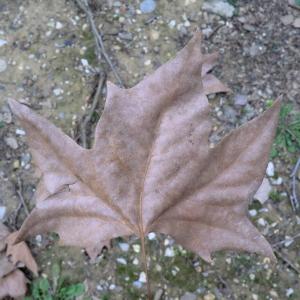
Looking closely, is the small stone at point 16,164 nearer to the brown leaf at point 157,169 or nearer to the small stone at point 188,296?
the small stone at point 188,296

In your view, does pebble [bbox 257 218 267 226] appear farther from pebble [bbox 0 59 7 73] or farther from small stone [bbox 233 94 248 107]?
pebble [bbox 0 59 7 73]

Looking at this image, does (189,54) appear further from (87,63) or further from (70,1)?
(70,1)

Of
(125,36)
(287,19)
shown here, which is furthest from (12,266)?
(287,19)

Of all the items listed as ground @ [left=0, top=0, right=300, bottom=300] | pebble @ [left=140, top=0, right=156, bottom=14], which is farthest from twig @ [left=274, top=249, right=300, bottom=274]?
pebble @ [left=140, top=0, right=156, bottom=14]

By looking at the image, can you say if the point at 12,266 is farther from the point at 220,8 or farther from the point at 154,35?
the point at 220,8

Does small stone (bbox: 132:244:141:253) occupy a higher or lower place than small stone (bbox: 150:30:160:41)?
lower

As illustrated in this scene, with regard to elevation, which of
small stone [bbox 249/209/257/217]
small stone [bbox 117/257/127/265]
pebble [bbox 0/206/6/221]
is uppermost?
pebble [bbox 0/206/6/221]
